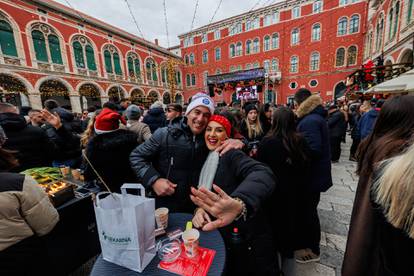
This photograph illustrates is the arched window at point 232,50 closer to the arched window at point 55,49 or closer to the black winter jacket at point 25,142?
the arched window at point 55,49

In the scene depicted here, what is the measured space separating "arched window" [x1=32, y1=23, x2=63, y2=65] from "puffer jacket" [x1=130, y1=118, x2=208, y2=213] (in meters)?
18.1

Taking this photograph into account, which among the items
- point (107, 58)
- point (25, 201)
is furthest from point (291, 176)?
point (107, 58)

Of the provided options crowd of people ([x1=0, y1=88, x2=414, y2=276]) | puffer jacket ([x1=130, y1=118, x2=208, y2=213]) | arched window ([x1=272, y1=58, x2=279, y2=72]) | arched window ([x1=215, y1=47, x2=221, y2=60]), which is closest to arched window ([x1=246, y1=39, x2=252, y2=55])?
arched window ([x1=272, y1=58, x2=279, y2=72])

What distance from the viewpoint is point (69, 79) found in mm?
15266

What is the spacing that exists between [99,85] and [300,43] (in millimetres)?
23233

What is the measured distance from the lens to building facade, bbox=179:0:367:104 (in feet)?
62.4

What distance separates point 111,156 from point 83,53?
19482 mm

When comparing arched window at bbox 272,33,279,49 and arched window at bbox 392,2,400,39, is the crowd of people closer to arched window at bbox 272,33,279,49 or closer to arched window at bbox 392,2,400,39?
arched window at bbox 392,2,400,39

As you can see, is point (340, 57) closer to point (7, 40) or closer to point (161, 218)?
point (161, 218)

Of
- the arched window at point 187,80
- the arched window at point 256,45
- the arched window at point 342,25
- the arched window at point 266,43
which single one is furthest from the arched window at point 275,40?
the arched window at point 187,80

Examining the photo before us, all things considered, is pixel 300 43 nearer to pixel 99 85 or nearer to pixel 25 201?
pixel 99 85

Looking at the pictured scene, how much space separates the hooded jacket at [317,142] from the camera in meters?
2.05

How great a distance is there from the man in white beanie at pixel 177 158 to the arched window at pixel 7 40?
17.3 m

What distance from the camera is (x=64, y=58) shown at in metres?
15.0
